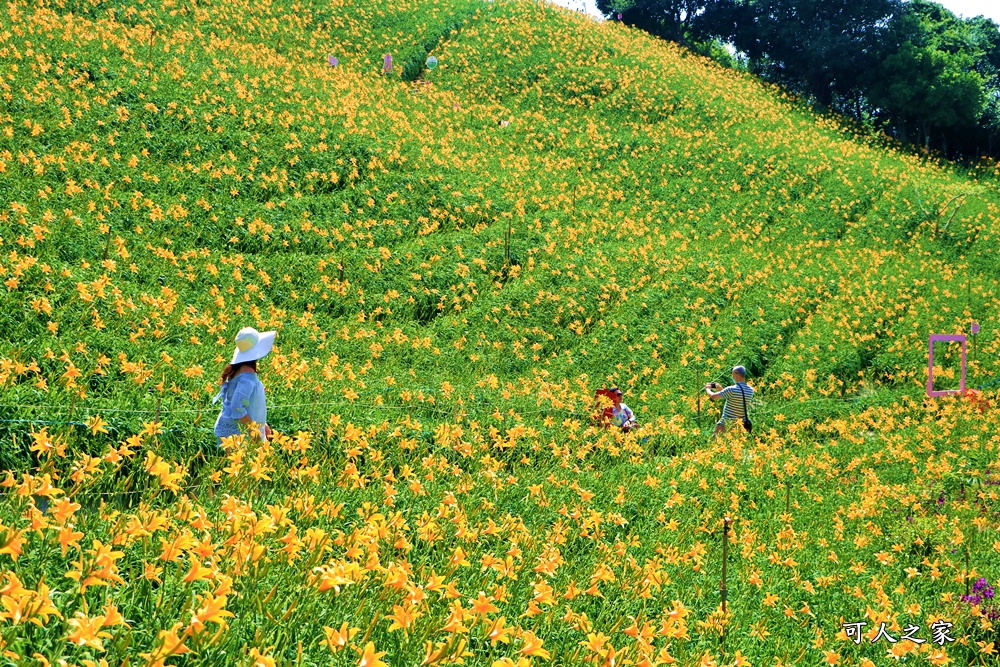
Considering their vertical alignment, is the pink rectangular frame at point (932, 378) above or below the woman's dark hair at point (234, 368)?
above

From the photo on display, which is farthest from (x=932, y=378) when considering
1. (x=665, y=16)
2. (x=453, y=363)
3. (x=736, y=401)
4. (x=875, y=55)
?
(x=665, y=16)

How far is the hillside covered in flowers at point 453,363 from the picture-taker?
2.62 m

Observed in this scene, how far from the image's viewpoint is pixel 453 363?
9.81 m

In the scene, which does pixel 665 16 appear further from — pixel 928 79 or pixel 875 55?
pixel 928 79

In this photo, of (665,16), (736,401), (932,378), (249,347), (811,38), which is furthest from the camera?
(665,16)

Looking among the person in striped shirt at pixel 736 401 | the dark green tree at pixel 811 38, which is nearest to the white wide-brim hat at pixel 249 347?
the person in striped shirt at pixel 736 401

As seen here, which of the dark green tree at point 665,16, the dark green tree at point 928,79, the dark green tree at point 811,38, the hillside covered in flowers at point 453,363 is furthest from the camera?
the dark green tree at point 665,16

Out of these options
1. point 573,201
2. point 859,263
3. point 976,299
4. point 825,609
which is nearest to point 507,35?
point 573,201

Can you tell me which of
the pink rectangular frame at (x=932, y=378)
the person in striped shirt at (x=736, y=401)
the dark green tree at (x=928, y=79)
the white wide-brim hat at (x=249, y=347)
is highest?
the dark green tree at (x=928, y=79)

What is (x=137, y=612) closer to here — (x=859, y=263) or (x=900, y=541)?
(x=900, y=541)

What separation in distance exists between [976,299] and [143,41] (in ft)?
68.5

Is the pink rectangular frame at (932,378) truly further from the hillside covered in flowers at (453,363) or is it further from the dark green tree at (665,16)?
the dark green tree at (665,16)

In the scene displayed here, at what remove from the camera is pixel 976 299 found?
15.1m

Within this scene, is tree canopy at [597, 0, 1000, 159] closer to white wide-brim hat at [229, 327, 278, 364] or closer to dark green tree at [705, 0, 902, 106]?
dark green tree at [705, 0, 902, 106]
